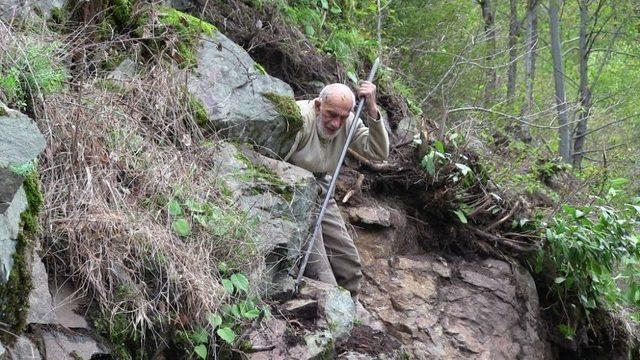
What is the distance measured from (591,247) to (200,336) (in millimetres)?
5184

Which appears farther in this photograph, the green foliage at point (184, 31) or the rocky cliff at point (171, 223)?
Answer: the green foliage at point (184, 31)

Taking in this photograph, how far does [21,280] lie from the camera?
13.7 ft

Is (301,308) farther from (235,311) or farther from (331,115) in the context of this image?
(331,115)

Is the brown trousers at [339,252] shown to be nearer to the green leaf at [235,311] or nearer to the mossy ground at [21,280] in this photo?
the green leaf at [235,311]

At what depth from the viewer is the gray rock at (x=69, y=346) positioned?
4293 mm

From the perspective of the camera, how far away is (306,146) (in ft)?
24.3

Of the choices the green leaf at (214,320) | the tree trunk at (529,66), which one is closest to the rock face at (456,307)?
the green leaf at (214,320)

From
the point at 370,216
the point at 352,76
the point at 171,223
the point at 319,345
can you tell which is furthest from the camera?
the point at 352,76

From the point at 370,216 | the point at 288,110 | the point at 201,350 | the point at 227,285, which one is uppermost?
the point at 288,110

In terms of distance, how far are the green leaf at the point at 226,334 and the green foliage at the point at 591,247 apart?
16.1 ft

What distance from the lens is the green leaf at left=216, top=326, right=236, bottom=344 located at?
16.3 ft

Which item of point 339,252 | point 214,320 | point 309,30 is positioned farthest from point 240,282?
point 309,30

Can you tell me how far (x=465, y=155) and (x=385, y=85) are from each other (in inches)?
58.0

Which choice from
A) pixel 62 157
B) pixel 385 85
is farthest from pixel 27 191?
pixel 385 85
